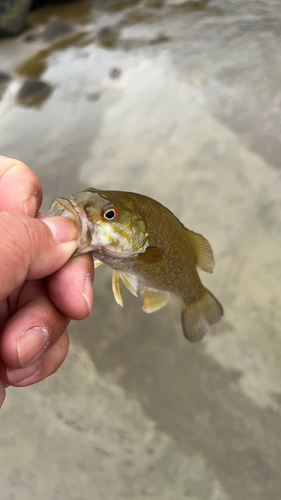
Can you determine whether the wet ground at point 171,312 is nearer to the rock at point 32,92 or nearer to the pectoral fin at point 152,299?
the rock at point 32,92

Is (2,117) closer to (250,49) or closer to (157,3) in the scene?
(250,49)

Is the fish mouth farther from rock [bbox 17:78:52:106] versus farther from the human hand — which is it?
rock [bbox 17:78:52:106]

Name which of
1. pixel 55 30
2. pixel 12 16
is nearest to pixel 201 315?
pixel 55 30

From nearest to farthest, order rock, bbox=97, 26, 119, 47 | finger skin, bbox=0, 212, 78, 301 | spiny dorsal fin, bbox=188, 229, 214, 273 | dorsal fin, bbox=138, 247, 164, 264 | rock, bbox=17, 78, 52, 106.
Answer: finger skin, bbox=0, 212, 78, 301
dorsal fin, bbox=138, 247, 164, 264
spiny dorsal fin, bbox=188, 229, 214, 273
rock, bbox=17, 78, 52, 106
rock, bbox=97, 26, 119, 47

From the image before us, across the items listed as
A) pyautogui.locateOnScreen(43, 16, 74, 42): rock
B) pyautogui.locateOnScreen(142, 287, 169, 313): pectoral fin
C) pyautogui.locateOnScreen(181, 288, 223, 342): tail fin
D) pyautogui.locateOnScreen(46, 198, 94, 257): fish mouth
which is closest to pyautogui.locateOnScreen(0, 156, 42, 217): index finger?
pyautogui.locateOnScreen(46, 198, 94, 257): fish mouth

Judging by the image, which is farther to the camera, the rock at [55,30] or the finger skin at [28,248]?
the rock at [55,30]

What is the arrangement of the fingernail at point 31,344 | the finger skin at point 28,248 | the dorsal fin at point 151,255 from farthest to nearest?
the dorsal fin at point 151,255
the fingernail at point 31,344
the finger skin at point 28,248

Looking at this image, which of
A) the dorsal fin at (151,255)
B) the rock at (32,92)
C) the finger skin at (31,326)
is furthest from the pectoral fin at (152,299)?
the rock at (32,92)
